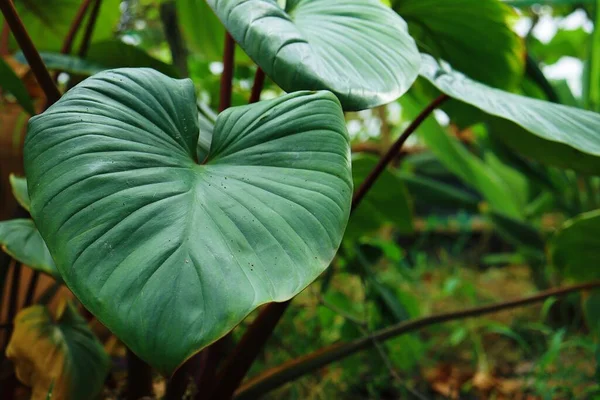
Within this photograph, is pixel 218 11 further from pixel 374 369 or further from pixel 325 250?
pixel 374 369

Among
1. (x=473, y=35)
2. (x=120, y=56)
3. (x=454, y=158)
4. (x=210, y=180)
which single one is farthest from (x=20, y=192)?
(x=454, y=158)

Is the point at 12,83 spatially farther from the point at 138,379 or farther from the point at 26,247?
the point at 138,379

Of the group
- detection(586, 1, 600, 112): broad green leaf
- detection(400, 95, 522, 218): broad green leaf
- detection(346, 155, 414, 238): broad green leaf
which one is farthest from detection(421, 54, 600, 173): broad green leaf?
detection(586, 1, 600, 112): broad green leaf

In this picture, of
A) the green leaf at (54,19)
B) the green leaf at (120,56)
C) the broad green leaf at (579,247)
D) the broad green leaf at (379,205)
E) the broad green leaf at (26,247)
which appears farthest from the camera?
the green leaf at (54,19)

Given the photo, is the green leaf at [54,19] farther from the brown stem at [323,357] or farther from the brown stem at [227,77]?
the brown stem at [323,357]

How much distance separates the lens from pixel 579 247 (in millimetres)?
1087

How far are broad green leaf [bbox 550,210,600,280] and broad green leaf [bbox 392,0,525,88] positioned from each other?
0.28 m

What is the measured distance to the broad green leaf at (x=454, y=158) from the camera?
1.26 m

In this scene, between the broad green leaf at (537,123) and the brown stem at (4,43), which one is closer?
the broad green leaf at (537,123)

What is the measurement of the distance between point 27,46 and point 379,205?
A: 710mm

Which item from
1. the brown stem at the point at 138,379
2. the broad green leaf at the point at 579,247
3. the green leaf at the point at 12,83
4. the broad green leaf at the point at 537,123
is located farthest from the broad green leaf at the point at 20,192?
the broad green leaf at the point at 579,247

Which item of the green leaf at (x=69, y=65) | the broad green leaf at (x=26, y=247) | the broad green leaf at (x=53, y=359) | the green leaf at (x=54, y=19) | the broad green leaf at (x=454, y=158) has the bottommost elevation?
the broad green leaf at (x=454, y=158)

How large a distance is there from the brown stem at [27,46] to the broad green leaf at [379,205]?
0.56 meters

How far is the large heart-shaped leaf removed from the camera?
0.37 metres
